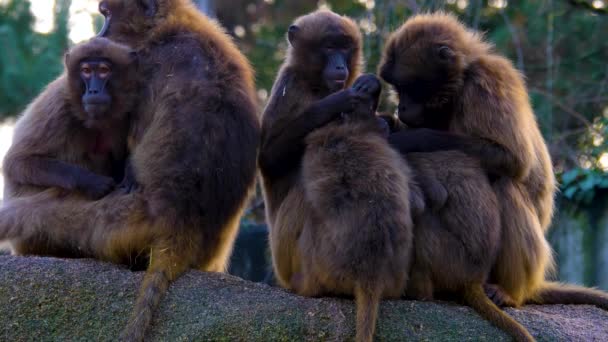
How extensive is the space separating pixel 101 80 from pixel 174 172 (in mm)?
792

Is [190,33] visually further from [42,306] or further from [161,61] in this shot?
[42,306]

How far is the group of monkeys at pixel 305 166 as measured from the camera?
215 inches

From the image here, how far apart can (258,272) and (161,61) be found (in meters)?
4.20

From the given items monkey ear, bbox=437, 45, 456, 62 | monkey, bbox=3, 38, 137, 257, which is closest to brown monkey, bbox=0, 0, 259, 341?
monkey, bbox=3, 38, 137, 257

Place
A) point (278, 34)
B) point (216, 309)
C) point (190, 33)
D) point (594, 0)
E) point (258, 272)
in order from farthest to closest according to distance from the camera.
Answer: point (278, 34)
point (594, 0)
point (258, 272)
point (190, 33)
point (216, 309)

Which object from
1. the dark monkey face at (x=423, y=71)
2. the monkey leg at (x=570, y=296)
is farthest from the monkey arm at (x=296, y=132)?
the monkey leg at (x=570, y=296)

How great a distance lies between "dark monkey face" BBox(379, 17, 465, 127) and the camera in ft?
19.9

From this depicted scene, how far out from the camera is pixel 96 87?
6082 mm

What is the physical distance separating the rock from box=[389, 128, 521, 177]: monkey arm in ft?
2.91

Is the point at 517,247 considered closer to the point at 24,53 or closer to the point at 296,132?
the point at 296,132

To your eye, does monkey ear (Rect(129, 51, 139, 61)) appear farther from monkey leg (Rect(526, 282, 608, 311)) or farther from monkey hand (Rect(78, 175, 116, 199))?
monkey leg (Rect(526, 282, 608, 311))

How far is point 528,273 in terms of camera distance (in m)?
5.80

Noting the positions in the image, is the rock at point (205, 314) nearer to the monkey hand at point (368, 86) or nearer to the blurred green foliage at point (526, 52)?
the monkey hand at point (368, 86)

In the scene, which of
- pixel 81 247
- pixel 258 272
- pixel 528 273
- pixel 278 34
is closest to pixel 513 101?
pixel 528 273
